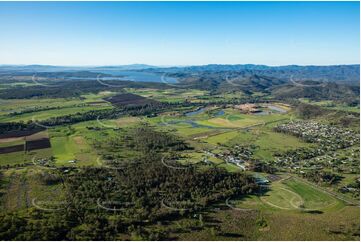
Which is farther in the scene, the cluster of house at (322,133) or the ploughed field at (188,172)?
the cluster of house at (322,133)

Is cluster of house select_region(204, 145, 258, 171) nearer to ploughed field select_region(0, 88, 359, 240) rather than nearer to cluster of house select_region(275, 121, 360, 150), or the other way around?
ploughed field select_region(0, 88, 359, 240)

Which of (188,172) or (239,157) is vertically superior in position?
(188,172)

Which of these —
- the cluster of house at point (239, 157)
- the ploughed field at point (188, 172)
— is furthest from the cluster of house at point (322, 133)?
the cluster of house at point (239, 157)

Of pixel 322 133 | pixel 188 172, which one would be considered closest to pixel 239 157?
pixel 188 172

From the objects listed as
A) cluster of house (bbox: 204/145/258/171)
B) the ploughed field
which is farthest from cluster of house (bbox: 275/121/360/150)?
cluster of house (bbox: 204/145/258/171)

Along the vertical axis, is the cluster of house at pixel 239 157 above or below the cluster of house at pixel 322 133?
below

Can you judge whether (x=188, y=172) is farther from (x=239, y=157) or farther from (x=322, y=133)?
(x=322, y=133)

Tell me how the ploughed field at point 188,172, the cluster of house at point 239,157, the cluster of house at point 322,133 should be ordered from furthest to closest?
the cluster of house at point 322,133 → the cluster of house at point 239,157 → the ploughed field at point 188,172

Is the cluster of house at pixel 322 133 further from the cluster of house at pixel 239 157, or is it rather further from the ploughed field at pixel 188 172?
the cluster of house at pixel 239 157

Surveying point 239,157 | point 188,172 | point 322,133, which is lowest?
point 239,157

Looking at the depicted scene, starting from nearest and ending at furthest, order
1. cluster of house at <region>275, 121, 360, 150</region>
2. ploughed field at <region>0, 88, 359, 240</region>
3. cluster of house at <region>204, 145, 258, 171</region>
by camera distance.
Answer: ploughed field at <region>0, 88, 359, 240</region>
cluster of house at <region>204, 145, 258, 171</region>
cluster of house at <region>275, 121, 360, 150</region>

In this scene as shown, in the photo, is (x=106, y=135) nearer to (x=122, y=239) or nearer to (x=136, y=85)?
(x=122, y=239)

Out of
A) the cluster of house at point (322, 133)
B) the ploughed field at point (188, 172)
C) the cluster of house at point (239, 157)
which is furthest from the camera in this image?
the cluster of house at point (322, 133)

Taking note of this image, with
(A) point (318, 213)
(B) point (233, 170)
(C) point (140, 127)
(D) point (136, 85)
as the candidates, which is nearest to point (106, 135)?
(C) point (140, 127)
